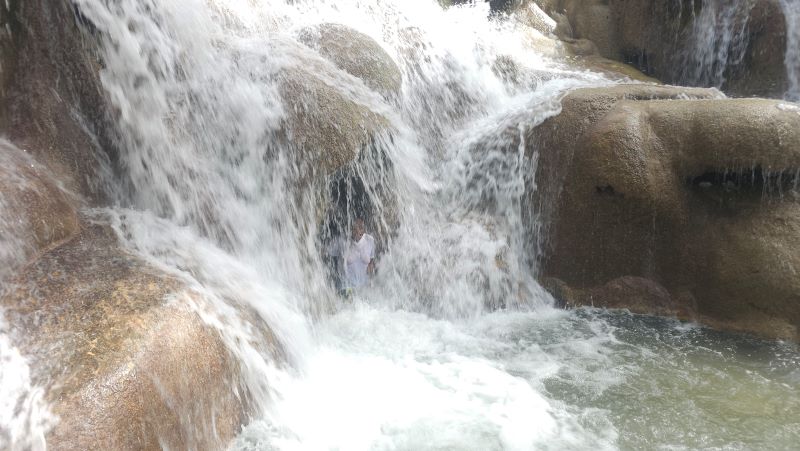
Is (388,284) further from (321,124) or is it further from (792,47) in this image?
(792,47)

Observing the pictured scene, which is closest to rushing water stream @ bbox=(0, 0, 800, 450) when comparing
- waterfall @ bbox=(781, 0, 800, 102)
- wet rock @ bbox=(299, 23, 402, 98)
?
wet rock @ bbox=(299, 23, 402, 98)

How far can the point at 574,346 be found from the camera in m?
6.09

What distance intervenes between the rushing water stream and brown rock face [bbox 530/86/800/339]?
477 millimetres

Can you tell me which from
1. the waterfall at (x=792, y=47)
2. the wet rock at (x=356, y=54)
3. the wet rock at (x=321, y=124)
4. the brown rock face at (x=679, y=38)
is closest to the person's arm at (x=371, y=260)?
the wet rock at (x=321, y=124)

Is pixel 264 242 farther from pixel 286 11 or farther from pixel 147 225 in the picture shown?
pixel 286 11

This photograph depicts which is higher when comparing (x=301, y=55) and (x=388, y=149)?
(x=301, y=55)

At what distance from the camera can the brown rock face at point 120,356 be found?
11.2 feet

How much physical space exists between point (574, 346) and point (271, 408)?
3281 millimetres

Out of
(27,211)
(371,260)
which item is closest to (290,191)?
(371,260)

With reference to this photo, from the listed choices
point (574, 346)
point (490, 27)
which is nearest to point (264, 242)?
point (574, 346)

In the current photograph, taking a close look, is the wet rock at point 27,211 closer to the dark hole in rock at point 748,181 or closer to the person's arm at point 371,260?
the person's arm at point 371,260

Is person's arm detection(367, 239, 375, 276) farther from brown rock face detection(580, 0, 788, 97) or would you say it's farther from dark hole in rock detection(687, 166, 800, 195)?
brown rock face detection(580, 0, 788, 97)

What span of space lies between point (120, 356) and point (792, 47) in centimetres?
1269

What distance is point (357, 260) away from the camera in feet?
22.9
